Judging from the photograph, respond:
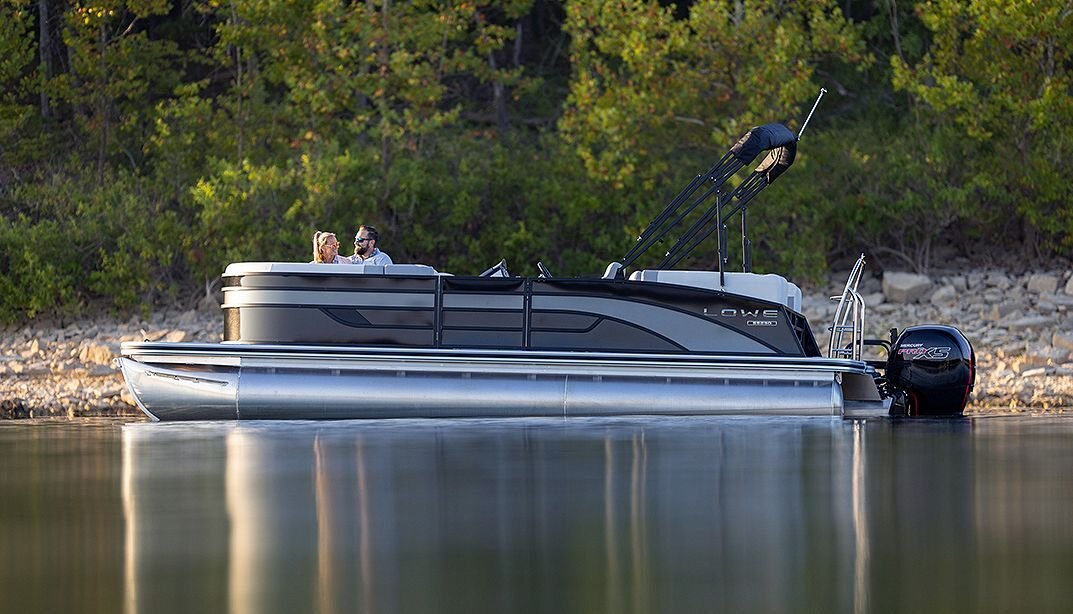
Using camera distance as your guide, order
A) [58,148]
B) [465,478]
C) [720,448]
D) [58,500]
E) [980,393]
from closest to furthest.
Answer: [58,500], [465,478], [720,448], [980,393], [58,148]

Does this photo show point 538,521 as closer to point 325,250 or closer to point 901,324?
point 325,250

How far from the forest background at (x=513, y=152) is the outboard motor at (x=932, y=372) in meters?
10.3

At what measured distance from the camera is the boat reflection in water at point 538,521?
682 cm

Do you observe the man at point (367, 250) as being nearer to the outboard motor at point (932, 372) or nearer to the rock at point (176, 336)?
the outboard motor at point (932, 372)

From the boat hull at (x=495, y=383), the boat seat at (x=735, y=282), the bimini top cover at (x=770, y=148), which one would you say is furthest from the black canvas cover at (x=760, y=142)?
the boat hull at (x=495, y=383)

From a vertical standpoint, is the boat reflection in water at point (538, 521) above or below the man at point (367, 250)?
below

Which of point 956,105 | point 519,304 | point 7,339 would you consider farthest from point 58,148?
point 519,304

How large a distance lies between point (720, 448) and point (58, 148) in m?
19.6

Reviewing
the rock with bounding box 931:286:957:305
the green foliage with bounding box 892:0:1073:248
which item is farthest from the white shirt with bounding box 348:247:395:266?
the green foliage with bounding box 892:0:1073:248

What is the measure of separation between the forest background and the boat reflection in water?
12424 mm

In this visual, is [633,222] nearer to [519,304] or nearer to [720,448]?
[519,304]

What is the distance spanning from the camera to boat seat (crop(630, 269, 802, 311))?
595 inches

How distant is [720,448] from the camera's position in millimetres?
12328

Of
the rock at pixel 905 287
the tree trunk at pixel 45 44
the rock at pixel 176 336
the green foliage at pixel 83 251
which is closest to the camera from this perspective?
the rock at pixel 176 336
